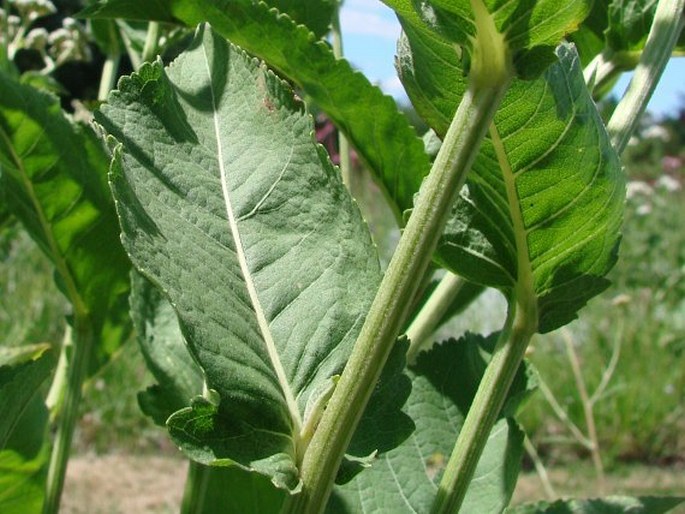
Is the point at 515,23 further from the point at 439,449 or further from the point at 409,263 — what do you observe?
the point at 439,449

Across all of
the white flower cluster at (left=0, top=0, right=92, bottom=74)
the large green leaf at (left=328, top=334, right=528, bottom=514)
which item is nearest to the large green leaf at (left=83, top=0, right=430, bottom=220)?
the large green leaf at (left=328, top=334, right=528, bottom=514)

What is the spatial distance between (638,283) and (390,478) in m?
6.23

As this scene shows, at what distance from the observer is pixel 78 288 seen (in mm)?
1073

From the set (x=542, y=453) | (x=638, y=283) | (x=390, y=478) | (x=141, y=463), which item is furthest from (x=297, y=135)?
(x=638, y=283)

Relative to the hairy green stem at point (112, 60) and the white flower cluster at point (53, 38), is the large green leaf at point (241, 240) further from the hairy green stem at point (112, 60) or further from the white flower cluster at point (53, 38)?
the white flower cluster at point (53, 38)

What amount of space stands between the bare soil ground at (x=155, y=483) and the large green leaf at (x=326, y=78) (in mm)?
3516

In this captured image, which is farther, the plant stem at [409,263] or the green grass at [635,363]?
the green grass at [635,363]

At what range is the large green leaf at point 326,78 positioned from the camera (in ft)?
2.37

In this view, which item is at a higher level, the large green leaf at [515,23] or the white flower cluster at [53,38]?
the white flower cluster at [53,38]

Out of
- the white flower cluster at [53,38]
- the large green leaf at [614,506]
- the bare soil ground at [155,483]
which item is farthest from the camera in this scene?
the bare soil ground at [155,483]

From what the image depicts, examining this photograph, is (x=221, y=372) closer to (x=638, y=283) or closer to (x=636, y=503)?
(x=636, y=503)

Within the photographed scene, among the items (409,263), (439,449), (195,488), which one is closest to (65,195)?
(195,488)

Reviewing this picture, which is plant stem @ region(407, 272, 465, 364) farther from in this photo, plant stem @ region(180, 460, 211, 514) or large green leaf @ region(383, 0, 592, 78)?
large green leaf @ region(383, 0, 592, 78)

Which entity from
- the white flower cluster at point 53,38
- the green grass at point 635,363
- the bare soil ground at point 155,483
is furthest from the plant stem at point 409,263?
the green grass at point 635,363
